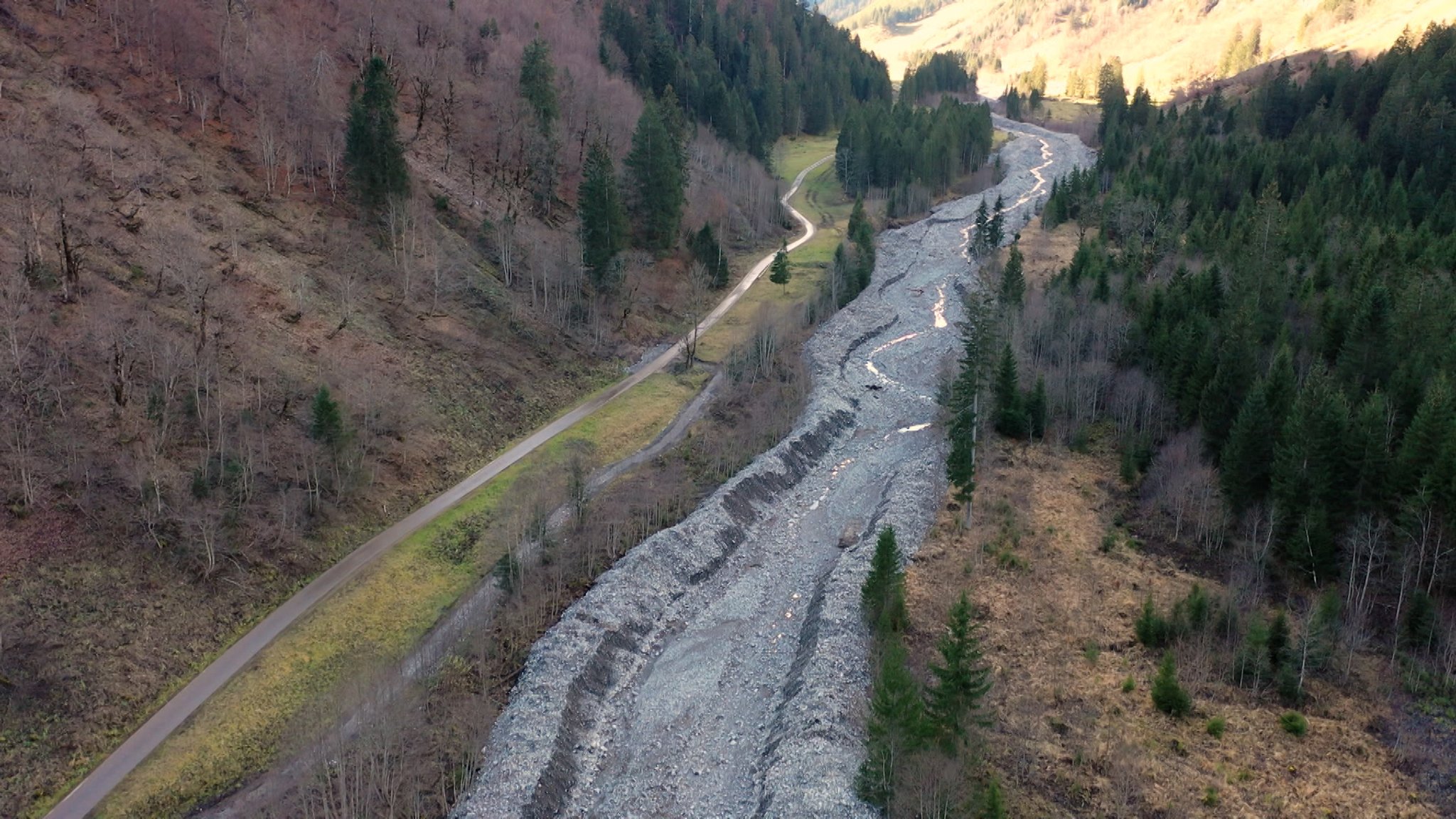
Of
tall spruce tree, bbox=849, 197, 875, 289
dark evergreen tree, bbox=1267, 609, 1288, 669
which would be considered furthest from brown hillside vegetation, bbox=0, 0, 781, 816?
dark evergreen tree, bbox=1267, 609, 1288, 669

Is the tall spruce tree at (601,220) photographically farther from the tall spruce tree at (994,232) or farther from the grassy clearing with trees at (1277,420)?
the tall spruce tree at (994,232)

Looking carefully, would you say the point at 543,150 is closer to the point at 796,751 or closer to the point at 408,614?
the point at 408,614

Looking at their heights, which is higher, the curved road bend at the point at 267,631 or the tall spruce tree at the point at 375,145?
the tall spruce tree at the point at 375,145

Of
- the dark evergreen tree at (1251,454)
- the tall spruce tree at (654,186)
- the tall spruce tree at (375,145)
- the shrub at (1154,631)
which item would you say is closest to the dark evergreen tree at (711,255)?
the tall spruce tree at (654,186)

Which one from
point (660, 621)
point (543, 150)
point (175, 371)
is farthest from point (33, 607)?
point (543, 150)

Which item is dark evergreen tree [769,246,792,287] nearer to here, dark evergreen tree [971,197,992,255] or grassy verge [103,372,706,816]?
dark evergreen tree [971,197,992,255]
